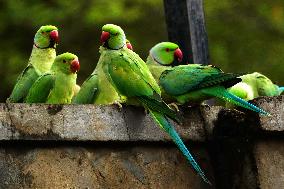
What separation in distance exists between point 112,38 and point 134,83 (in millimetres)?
495

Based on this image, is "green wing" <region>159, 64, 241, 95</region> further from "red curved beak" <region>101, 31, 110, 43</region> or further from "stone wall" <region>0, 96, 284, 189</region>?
"red curved beak" <region>101, 31, 110, 43</region>

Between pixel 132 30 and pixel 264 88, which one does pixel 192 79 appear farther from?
pixel 132 30

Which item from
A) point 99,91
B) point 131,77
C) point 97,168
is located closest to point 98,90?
point 99,91

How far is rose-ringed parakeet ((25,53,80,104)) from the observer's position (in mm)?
5539

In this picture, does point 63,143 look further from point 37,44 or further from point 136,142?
point 37,44

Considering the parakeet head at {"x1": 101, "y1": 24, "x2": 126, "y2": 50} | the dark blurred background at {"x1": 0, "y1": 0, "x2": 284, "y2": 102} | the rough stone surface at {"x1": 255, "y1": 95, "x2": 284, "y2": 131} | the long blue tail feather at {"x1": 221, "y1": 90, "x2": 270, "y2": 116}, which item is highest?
the parakeet head at {"x1": 101, "y1": 24, "x2": 126, "y2": 50}

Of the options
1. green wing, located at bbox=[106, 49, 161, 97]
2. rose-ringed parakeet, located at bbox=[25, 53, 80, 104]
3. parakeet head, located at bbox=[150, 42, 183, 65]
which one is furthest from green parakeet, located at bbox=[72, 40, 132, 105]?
parakeet head, located at bbox=[150, 42, 183, 65]

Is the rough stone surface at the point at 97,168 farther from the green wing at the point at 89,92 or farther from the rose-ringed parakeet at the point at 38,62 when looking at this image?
the rose-ringed parakeet at the point at 38,62

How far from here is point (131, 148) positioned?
5.17m

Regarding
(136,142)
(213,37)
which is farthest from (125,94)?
(213,37)

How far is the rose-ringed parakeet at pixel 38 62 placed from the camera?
5762 mm

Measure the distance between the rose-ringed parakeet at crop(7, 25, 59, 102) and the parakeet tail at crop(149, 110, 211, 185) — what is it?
107 centimetres

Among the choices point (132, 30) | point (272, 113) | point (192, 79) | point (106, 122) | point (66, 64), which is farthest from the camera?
point (132, 30)

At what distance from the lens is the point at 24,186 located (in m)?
4.82
